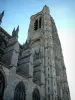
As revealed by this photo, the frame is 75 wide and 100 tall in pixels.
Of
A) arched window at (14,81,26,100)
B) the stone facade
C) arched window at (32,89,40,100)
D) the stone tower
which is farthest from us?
the stone tower

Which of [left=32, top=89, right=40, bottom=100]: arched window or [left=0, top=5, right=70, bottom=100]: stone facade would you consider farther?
[left=32, top=89, right=40, bottom=100]: arched window

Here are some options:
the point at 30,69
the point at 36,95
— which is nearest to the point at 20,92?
the point at 36,95

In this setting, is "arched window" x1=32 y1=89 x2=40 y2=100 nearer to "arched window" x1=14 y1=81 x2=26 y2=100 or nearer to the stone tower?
the stone tower

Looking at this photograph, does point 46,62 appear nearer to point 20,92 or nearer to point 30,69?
point 30,69

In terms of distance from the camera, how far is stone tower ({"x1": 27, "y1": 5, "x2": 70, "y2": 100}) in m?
21.9

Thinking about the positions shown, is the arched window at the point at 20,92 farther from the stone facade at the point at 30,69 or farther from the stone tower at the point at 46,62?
the stone tower at the point at 46,62

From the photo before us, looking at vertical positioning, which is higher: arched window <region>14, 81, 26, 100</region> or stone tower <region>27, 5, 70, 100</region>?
stone tower <region>27, 5, 70, 100</region>

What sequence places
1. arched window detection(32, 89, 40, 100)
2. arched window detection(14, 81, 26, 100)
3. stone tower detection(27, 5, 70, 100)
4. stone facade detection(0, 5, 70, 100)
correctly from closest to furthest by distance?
stone facade detection(0, 5, 70, 100), arched window detection(14, 81, 26, 100), arched window detection(32, 89, 40, 100), stone tower detection(27, 5, 70, 100)

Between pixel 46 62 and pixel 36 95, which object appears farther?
pixel 46 62

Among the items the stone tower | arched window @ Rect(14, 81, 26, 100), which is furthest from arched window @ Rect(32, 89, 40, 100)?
arched window @ Rect(14, 81, 26, 100)

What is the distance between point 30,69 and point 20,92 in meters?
4.07

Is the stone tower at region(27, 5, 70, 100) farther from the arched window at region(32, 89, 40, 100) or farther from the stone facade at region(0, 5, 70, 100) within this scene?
the arched window at region(32, 89, 40, 100)

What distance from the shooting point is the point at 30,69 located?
19.1m

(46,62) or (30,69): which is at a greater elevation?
(46,62)
